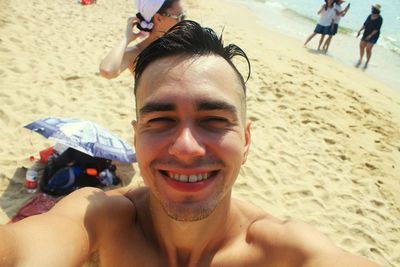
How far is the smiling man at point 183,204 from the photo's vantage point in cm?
147

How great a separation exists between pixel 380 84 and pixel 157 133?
28.7 feet

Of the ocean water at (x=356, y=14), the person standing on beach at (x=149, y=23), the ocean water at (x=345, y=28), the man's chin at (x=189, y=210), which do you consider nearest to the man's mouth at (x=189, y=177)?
the man's chin at (x=189, y=210)

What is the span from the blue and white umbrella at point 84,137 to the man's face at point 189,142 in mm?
1657

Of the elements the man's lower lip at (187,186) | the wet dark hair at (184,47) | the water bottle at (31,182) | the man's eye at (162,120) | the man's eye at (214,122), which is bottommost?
the water bottle at (31,182)

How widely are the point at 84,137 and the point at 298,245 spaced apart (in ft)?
7.27

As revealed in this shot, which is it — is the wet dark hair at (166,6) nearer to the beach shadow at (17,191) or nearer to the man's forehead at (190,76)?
the man's forehead at (190,76)

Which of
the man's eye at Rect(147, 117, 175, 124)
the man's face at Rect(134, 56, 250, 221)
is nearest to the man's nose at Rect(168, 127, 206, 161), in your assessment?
the man's face at Rect(134, 56, 250, 221)

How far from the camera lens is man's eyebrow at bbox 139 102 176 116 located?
4.99ft

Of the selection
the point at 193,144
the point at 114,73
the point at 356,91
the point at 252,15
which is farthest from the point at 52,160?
the point at 252,15

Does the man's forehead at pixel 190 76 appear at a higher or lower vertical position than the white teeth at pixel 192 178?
higher

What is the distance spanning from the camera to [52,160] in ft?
10.7

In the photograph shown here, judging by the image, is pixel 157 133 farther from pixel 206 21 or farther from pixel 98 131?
pixel 206 21

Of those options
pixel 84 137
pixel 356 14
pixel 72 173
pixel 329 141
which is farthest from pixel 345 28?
pixel 72 173

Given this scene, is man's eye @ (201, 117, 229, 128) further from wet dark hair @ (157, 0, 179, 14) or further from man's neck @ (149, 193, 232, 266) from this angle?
wet dark hair @ (157, 0, 179, 14)
